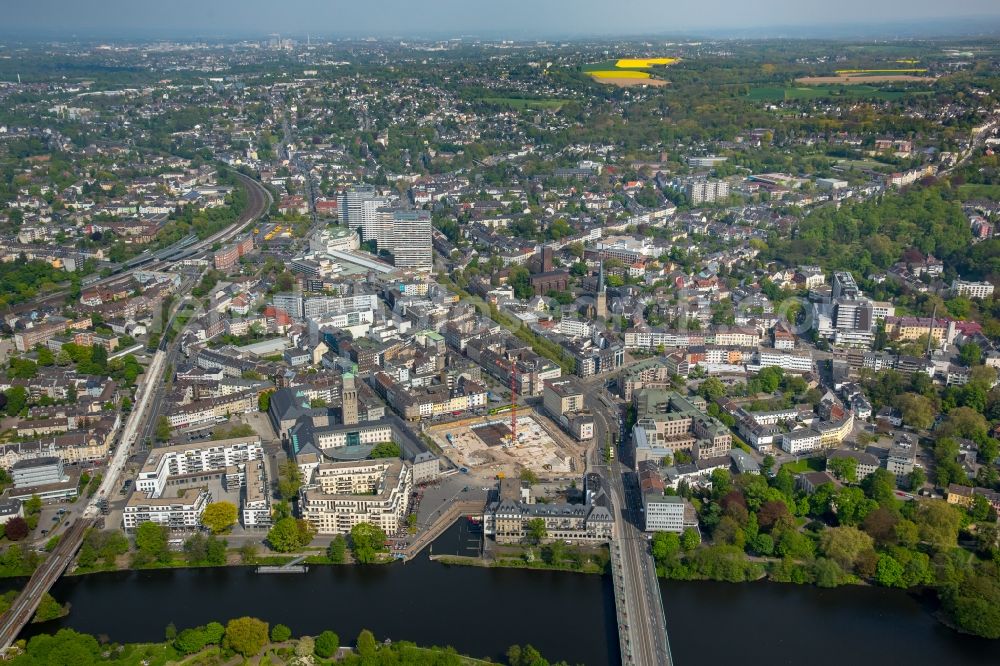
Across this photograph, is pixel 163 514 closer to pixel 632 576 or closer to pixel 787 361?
pixel 632 576

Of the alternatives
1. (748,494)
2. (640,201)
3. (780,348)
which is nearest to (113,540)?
(748,494)

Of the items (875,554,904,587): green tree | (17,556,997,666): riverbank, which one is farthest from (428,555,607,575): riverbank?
(875,554,904,587): green tree

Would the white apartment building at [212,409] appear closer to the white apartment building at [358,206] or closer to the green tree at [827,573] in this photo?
the green tree at [827,573]

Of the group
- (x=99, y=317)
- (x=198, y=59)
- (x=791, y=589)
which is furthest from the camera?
(x=198, y=59)

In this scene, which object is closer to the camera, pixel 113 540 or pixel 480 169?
pixel 113 540

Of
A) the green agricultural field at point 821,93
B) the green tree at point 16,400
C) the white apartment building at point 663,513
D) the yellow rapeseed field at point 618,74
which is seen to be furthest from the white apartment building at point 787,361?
the yellow rapeseed field at point 618,74

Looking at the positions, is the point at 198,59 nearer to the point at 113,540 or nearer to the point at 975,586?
the point at 113,540

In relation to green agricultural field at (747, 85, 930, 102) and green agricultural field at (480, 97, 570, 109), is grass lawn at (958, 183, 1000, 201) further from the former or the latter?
green agricultural field at (480, 97, 570, 109)
